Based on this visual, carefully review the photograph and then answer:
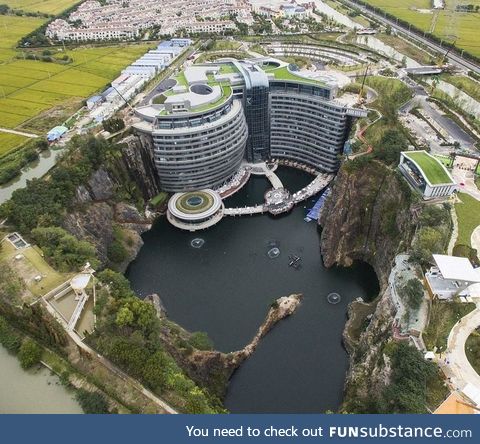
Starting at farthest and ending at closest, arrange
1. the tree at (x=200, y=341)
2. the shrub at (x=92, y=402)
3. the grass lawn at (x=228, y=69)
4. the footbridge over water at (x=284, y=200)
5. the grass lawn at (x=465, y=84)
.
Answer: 1. the grass lawn at (x=465, y=84)
2. the grass lawn at (x=228, y=69)
3. the footbridge over water at (x=284, y=200)
4. the tree at (x=200, y=341)
5. the shrub at (x=92, y=402)

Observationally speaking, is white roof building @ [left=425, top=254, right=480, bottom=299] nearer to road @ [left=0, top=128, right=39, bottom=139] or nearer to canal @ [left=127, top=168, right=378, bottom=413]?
canal @ [left=127, top=168, right=378, bottom=413]

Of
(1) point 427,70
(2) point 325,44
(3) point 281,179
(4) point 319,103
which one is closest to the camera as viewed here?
(4) point 319,103

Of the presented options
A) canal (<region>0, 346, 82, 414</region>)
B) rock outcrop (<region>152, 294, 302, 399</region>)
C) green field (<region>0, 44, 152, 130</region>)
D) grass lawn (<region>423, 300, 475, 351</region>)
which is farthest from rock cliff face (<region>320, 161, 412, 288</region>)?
green field (<region>0, 44, 152, 130</region>)

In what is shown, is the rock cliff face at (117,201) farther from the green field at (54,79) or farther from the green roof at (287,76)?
the green field at (54,79)

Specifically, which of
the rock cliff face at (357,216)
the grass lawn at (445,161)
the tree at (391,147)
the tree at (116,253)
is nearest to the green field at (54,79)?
the tree at (116,253)

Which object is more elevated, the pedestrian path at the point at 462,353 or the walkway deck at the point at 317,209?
the pedestrian path at the point at 462,353

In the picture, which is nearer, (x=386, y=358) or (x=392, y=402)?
(x=392, y=402)

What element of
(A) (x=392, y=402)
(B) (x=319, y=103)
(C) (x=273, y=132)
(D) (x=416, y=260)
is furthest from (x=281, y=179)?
(A) (x=392, y=402)

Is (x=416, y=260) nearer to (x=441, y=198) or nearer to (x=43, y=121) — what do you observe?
(x=441, y=198)
